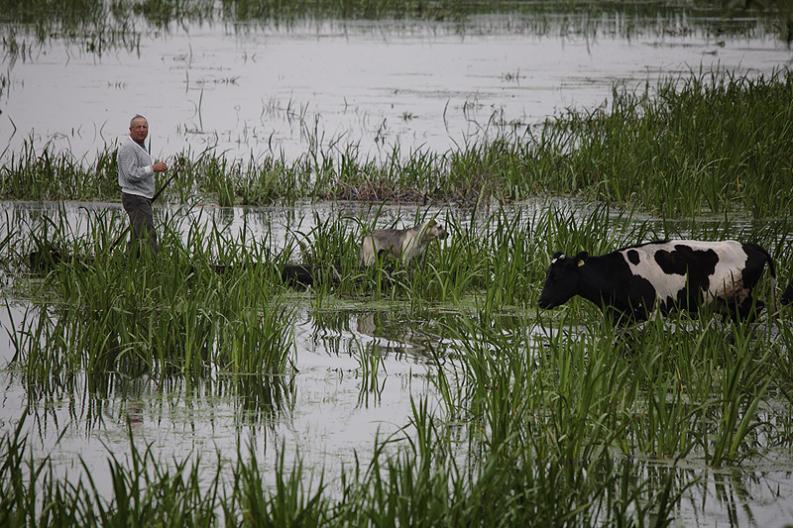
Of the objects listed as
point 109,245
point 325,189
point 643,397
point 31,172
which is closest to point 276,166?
point 325,189

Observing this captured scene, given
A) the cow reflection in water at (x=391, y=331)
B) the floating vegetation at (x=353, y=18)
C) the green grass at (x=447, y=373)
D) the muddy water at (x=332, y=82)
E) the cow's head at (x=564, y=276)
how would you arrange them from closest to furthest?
the green grass at (x=447, y=373) → the cow's head at (x=564, y=276) → the cow reflection in water at (x=391, y=331) → the muddy water at (x=332, y=82) → the floating vegetation at (x=353, y=18)

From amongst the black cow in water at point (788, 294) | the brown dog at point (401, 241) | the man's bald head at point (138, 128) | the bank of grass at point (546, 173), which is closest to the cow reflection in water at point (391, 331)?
the brown dog at point (401, 241)

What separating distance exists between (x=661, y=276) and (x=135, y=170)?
458 centimetres

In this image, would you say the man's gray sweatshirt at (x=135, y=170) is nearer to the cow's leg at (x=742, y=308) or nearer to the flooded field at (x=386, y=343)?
the flooded field at (x=386, y=343)

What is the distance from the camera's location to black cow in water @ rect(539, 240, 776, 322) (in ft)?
25.4

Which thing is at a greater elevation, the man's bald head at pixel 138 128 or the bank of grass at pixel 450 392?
the man's bald head at pixel 138 128

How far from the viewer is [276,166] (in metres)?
14.3

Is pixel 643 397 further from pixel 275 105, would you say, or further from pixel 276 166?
pixel 275 105

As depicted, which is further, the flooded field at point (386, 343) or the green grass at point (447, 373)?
the flooded field at point (386, 343)

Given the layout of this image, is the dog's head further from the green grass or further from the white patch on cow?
the white patch on cow

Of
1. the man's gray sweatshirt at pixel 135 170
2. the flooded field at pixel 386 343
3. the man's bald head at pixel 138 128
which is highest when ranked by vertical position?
the man's bald head at pixel 138 128

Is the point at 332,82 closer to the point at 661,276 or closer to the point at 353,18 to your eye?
the point at 353,18

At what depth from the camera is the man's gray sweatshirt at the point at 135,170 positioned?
33.5 ft

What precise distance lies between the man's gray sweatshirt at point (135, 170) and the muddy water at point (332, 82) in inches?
178
